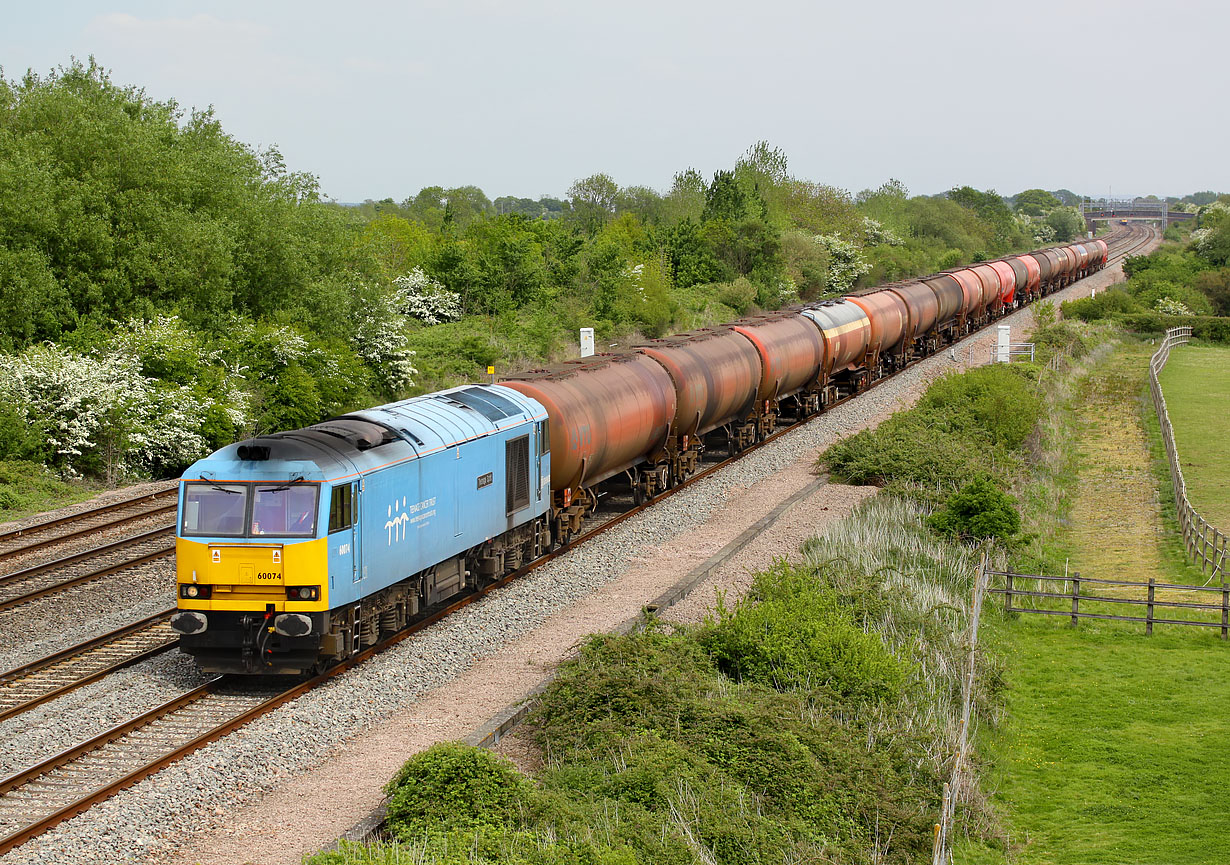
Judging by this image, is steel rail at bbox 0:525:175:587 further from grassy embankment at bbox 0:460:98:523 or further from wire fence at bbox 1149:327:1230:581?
wire fence at bbox 1149:327:1230:581

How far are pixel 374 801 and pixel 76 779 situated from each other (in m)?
3.49

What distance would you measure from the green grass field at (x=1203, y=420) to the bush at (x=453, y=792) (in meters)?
26.4

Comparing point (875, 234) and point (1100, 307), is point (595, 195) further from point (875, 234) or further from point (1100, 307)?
point (1100, 307)

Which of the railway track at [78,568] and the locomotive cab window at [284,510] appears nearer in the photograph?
the locomotive cab window at [284,510]

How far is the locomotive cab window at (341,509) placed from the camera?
15781 mm

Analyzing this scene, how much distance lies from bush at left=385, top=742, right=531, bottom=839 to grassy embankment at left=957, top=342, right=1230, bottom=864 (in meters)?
5.82

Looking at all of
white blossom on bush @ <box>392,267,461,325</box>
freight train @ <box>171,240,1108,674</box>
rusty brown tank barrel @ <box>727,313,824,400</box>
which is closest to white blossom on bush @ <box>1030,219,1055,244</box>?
white blossom on bush @ <box>392,267,461,325</box>

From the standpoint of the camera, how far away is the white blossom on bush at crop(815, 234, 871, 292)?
90188mm

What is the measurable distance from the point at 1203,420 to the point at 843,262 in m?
45.7

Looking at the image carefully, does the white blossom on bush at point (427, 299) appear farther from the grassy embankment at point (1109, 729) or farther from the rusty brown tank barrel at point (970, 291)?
the grassy embankment at point (1109, 729)

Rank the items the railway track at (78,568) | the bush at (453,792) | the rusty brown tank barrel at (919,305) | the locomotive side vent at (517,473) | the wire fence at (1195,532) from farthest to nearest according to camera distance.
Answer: the rusty brown tank barrel at (919,305) < the wire fence at (1195,532) < the locomotive side vent at (517,473) < the railway track at (78,568) < the bush at (453,792)

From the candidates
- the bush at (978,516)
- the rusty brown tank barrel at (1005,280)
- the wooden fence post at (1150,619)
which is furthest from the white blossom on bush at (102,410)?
the rusty brown tank barrel at (1005,280)

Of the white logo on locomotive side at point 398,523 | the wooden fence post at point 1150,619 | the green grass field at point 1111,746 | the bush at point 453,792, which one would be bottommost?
the green grass field at point 1111,746

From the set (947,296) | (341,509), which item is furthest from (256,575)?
(947,296)
